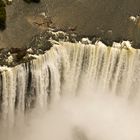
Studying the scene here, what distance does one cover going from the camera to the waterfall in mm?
21203

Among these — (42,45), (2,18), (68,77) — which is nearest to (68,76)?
(68,77)

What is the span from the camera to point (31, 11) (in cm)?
2331

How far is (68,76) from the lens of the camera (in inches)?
874

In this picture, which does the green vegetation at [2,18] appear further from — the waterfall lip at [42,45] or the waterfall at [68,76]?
the waterfall at [68,76]

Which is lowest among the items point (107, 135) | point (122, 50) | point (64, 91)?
point (107, 135)

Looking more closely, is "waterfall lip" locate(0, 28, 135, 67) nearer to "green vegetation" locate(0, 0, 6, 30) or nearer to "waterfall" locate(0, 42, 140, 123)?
"waterfall" locate(0, 42, 140, 123)

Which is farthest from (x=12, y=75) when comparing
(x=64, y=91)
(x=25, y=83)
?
(x=64, y=91)

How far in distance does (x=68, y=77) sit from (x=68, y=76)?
4cm

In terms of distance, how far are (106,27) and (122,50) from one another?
5.44ft

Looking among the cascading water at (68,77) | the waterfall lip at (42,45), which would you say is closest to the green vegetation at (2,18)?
the waterfall lip at (42,45)

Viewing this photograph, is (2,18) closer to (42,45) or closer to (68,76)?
(42,45)

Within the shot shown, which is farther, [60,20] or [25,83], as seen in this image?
[60,20]

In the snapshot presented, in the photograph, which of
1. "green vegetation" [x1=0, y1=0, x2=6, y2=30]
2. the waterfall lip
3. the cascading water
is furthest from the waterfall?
"green vegetation" [x1=0, y1=0, x2=6, y2=30]

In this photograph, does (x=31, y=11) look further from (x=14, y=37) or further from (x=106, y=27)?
(x=106, y=27)
